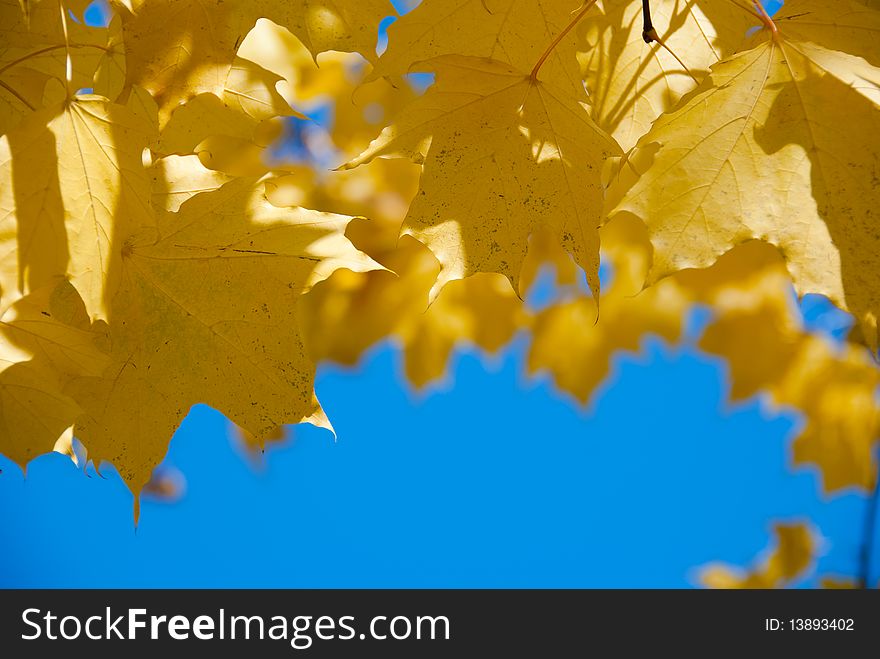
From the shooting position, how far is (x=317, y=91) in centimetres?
253

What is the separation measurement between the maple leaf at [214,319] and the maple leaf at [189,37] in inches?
4.3

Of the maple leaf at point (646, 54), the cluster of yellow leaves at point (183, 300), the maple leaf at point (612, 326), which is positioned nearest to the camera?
the cluster of yellow leaves at point (183, 300)

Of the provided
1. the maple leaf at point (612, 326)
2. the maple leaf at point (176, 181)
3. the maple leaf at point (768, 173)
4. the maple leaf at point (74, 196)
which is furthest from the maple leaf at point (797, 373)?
the maple leaf at point (74, 196)

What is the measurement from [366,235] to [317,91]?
1.73ft

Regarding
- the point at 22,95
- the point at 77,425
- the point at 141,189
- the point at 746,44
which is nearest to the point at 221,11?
the point at 141,189

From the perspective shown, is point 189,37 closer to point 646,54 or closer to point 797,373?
point 646,54

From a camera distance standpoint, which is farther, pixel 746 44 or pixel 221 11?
pixel 746 44

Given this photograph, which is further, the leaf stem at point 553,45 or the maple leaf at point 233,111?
the maple leaf at point 233,111

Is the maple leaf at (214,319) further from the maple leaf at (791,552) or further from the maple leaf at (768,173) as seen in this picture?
the maple leaf at (791,552)

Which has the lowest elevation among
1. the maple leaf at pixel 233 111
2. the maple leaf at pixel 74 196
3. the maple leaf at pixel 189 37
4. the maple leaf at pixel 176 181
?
the maple leaf at pixel 74 196

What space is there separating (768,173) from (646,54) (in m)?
0.25

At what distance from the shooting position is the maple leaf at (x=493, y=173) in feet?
2.54

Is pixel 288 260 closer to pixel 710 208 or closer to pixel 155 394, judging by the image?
pixel 155 394

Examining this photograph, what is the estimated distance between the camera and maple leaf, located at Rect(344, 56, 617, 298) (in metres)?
0.78
